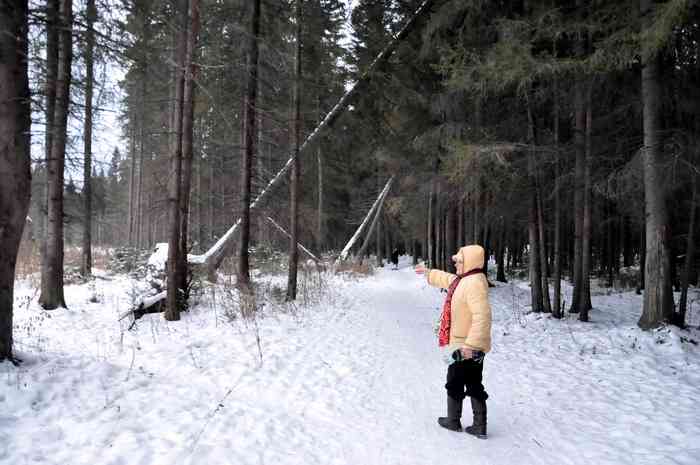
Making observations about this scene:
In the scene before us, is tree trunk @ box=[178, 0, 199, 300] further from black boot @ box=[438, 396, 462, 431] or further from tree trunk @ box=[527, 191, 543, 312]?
tree trunk @ box=[527, 191, 543, 312]

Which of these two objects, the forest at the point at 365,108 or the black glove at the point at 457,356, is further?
the forest at the point at 365,108

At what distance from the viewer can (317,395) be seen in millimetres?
4863

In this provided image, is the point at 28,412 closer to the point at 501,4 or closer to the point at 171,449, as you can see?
the point at 171,449

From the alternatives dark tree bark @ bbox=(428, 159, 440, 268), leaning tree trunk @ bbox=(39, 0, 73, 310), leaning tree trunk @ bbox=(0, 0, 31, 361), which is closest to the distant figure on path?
leaning tree trunk @ bbox=(0, 0, 31, 361)

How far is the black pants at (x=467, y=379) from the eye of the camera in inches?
157

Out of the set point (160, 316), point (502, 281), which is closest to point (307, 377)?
point (160, 316)

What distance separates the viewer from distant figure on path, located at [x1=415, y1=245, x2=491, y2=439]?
385 cm

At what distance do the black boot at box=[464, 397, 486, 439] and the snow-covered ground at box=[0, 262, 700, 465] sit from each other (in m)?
0.09

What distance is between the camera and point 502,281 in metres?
20.5

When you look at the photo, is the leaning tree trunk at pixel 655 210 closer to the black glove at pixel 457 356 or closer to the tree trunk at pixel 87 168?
the black glove at pixel 457 356

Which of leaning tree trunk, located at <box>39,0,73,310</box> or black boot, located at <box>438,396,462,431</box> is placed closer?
black boot, located at <box>438,396,462,431</box>

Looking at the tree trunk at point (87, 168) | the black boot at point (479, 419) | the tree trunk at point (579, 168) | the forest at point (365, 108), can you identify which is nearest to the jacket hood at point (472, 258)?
the black boot at point (479, 419)

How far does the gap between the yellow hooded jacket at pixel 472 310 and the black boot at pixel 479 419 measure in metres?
0.56

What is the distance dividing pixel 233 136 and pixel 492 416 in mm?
10463
